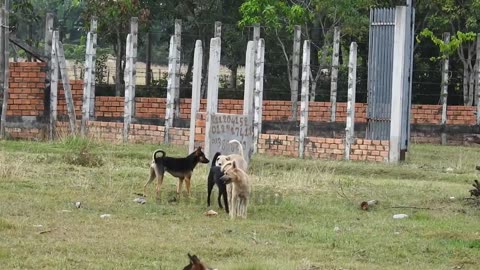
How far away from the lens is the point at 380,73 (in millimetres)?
19688

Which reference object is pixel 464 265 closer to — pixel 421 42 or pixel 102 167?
pixel 102 167

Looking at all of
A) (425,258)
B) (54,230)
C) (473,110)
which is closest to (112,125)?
(473,110)

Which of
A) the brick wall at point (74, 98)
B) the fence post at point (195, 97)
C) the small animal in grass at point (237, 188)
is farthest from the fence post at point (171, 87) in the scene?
the small animal in grass at point (237, 188)

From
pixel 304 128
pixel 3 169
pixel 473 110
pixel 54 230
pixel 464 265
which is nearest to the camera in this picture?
pixel 464 265

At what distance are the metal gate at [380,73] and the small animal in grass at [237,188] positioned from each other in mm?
7577

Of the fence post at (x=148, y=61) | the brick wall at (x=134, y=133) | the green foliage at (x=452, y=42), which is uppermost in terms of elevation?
the green foliage at (x=452, y=42)

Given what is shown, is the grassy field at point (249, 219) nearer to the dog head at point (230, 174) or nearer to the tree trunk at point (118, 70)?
the dog head at point (230, 174)

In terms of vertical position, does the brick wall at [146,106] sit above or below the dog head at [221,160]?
above

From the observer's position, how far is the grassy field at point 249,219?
383 inches

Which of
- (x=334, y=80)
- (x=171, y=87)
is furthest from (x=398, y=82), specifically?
(x=171, y=87)

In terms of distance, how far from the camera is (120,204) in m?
13.0

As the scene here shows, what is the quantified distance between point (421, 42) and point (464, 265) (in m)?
20.1

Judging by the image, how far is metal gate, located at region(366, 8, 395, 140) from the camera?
19531 millimetres

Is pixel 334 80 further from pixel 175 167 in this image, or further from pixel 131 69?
pixel 175 167
